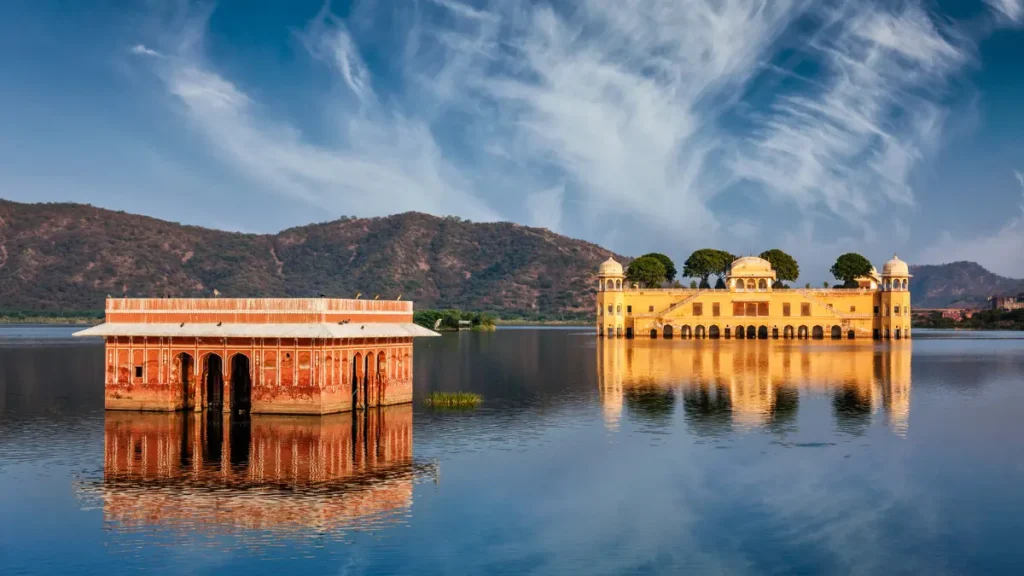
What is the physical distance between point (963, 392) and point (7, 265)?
179538 mm

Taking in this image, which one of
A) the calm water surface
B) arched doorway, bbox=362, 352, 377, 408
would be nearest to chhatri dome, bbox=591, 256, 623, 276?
the calm water surface

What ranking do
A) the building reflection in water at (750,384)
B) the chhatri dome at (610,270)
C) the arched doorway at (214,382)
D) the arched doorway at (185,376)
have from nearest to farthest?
1. the arched doorway at (185,376)
2. the building reflection in water at (750,384)
3. the arched doorway at (214,382)
4. the chhatri dome at (610,270)

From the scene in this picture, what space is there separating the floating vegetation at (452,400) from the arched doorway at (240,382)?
7.01 metres

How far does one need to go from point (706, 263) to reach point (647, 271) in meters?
7.80

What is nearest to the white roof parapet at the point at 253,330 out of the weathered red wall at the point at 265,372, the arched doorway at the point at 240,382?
the weathered red wall at the point at 265,372

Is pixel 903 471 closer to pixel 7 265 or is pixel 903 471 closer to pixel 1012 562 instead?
pixel 1012 562

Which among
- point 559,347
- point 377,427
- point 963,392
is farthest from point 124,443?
point 559,347

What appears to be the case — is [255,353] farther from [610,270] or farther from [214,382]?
[610,270]

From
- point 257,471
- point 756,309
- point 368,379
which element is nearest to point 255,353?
point 368,379

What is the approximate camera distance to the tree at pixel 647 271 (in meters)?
127

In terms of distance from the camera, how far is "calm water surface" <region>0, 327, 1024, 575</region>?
18297mm

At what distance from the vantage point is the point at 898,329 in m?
109

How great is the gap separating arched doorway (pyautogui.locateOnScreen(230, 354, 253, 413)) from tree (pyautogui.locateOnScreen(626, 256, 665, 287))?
303 feet

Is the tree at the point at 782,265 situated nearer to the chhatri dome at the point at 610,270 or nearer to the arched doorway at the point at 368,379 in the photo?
the chhatri dome at the point at 610,270
